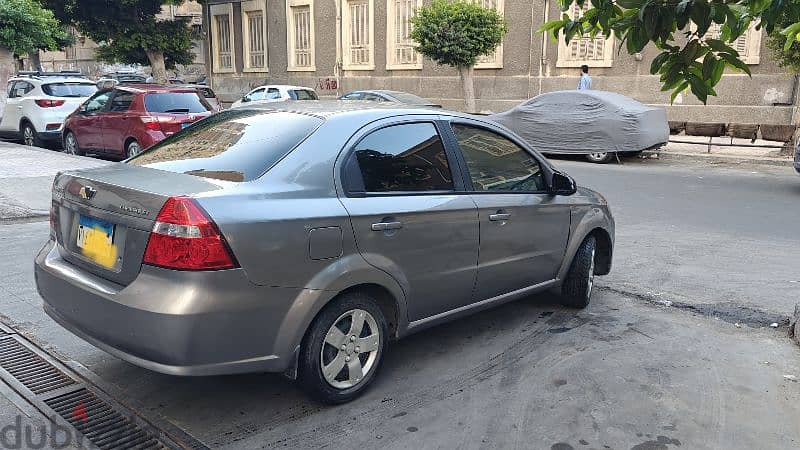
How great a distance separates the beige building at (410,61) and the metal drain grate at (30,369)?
15.4 meters

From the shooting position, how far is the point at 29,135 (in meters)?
15.7

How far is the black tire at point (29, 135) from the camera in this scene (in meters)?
15.5

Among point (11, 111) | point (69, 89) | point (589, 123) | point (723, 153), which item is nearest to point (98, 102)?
point (69, 89)

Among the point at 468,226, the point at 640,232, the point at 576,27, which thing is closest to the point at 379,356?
the point at 468,226

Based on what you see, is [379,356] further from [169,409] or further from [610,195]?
[610,195]

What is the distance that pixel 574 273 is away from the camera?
5.23 m

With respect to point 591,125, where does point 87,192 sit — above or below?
above

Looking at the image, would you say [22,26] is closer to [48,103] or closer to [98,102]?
[48,103]

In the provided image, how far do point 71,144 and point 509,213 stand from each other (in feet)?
39.7

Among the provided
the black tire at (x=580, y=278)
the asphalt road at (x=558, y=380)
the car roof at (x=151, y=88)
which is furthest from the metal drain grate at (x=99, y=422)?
the car roof at (x=151, y=88)

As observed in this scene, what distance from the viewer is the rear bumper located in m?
3.06

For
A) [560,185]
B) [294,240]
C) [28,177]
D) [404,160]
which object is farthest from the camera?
[28,177]

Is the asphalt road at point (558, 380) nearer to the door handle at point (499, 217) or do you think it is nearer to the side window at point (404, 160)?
the door handle at point (499, 217)

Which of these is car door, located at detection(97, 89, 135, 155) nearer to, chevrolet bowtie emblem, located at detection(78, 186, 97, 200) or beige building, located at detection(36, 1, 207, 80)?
chevrolet bowtie emblem, located at detection(78, 186, 97, 200)
